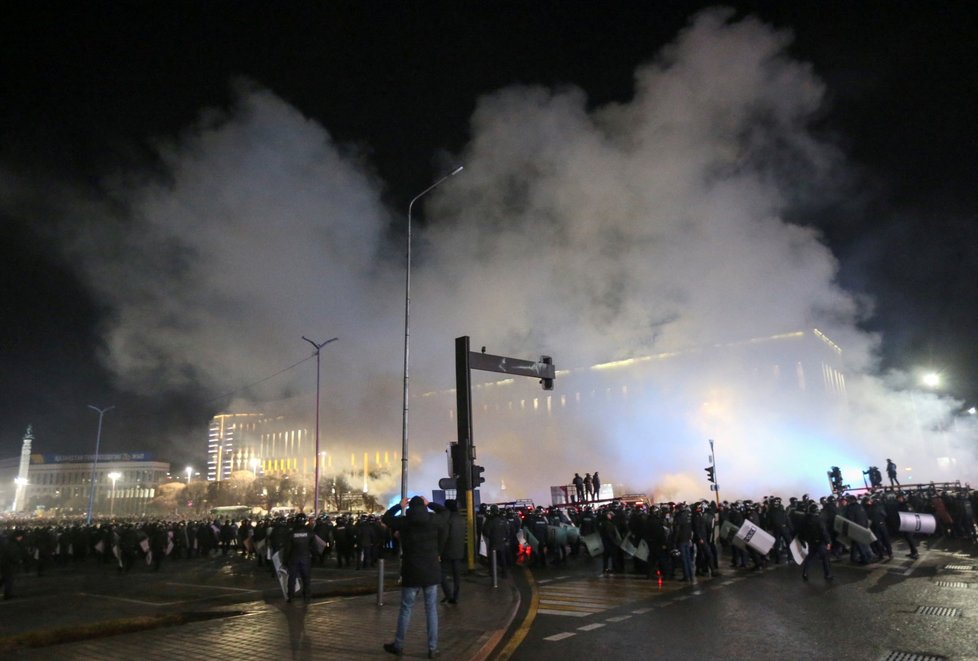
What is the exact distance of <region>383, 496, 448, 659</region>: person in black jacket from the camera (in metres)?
6.02

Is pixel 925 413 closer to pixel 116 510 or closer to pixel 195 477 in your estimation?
pixel 116 510

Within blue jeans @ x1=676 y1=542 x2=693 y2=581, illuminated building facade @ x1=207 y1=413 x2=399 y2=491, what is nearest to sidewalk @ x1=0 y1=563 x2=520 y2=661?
blue jeans @ x1=676 y1=542 x2=693 y2=581

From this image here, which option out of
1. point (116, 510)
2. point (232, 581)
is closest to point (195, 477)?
A: point (116, 510)

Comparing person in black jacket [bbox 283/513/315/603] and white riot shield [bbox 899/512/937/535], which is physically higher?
person in black jacket [bbox 283/513/315/603]

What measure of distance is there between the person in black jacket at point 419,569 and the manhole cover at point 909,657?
4.35 meters

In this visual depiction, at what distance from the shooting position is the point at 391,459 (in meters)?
71.4

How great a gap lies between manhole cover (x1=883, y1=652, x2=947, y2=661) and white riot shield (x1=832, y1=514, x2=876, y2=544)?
811 centimetres

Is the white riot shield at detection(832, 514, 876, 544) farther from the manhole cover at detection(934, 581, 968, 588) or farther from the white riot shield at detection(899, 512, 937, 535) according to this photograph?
the white riot shield at detection(899, 512, 937, 535)

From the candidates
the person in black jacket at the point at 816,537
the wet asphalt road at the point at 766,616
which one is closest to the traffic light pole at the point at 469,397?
the wet asphalt road at the point at 766,616

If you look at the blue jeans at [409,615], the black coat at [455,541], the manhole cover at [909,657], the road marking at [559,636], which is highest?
the black coat at [455,541]

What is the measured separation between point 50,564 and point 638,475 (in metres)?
39.6

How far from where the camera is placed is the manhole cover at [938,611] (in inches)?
303

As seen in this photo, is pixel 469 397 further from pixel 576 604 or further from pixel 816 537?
pixel 816 537

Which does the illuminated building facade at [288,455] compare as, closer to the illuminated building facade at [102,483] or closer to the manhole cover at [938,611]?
the illuminated building facade at [102,483]
